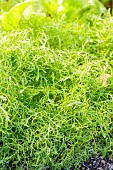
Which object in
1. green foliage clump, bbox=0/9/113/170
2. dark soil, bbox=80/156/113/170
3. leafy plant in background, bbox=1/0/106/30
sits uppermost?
leafy plant in background, bbox=1/0/106/30

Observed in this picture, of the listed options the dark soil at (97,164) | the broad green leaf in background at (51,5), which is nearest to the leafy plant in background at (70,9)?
the broad green leaf in background at (51,5)

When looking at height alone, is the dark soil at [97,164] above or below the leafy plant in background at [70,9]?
below

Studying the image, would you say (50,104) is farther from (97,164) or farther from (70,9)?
(70,9)

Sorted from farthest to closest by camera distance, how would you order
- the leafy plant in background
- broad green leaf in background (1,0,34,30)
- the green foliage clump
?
the leafy plant in background, broad green leaf in background (1,0,34,30), the green foliage clump

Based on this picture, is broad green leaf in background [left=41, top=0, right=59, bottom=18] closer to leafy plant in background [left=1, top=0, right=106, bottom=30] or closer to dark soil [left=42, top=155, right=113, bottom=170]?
leafy plant in background [left=1, top=0, right=106, bottom=30]

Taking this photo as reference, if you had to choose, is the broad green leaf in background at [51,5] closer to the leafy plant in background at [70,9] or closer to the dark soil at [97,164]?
the leafy plant in background at [70,9]

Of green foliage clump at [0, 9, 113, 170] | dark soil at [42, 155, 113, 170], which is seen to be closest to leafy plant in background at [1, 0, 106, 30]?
green foliage clump at [0, 9, 113, 170]

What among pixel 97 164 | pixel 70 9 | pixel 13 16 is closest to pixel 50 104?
pixel 97 164
